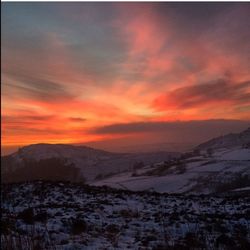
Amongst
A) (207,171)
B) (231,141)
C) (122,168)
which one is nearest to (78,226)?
(231,141)

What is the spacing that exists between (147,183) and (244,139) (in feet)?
74.0

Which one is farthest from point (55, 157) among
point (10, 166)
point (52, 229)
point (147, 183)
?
point (52, 229)

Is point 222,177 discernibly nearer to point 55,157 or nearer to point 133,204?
point 133,204

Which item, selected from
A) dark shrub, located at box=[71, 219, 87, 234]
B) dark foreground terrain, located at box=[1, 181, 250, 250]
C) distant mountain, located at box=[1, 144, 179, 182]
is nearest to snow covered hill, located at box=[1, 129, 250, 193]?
distant mountain, located at box=[1, 144, 179, 182]

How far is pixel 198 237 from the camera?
315 inches

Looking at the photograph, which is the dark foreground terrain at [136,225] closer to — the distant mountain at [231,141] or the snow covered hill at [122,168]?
the snow covered hill at [122,168]

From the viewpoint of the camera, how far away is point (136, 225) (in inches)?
426

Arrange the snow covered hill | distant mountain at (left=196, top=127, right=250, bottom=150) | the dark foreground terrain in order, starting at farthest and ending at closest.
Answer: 1. the snow covered hill
2. the dark foreground terrain
3. distant mountain at (left=196, top=127, right=250, bottom=150)

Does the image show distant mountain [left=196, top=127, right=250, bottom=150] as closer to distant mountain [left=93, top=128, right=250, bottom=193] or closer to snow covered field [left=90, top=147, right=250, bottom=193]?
distant mountain [left=93, top=128, right=250, bottom=193]

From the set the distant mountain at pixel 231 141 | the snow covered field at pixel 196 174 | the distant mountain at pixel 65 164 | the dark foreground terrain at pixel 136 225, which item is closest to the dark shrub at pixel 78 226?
the dark foreground terrain at pixel 136 225

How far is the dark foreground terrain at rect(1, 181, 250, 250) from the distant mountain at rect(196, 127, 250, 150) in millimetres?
1559

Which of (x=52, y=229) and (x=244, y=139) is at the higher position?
(x=244, y=139)

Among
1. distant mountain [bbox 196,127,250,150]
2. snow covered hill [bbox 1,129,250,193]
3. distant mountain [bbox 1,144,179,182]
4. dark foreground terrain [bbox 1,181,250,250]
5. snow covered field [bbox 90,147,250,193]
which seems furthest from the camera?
distant mountain [bbox 1,144,179,182]

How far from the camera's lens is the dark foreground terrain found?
7965 millimetres
